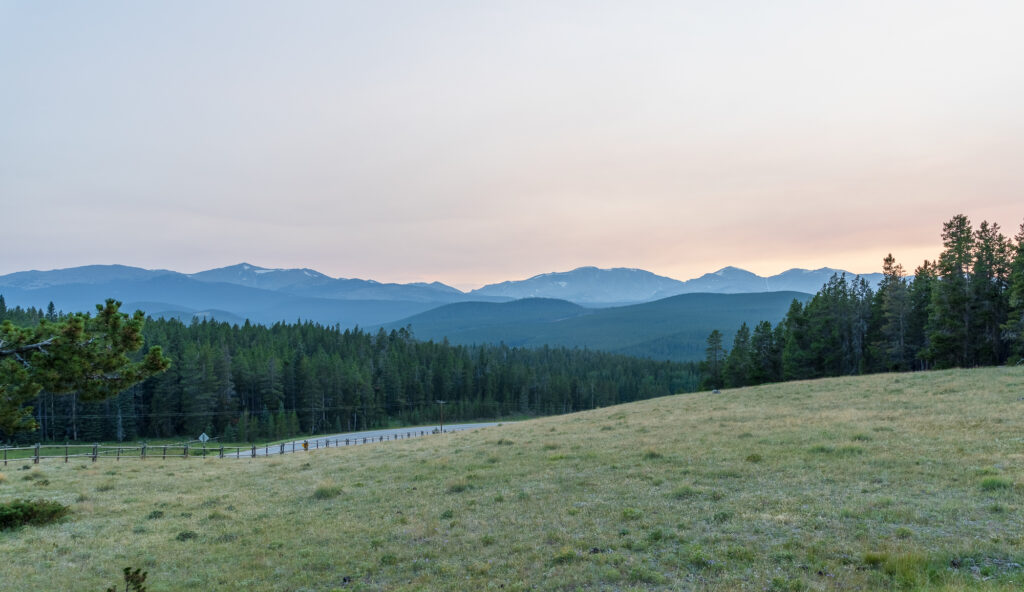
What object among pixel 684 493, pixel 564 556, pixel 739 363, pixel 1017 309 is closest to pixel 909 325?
pixel 1017 309

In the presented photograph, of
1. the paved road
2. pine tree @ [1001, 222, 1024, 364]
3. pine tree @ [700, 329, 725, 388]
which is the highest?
pine tree @ [1001, 222, 1024, 364]

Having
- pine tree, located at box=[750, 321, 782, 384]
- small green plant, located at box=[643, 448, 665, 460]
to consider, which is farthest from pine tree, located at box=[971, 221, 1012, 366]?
small green plant, located at box=[643, 448, 665, 460]

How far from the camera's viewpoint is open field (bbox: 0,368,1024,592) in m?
10.3

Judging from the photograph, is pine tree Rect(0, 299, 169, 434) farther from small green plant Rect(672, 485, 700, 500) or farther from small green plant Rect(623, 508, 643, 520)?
small green plant Rect(672, 485, 700, 500)

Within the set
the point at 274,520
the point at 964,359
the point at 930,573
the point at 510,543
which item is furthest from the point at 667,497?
the point at 964,359

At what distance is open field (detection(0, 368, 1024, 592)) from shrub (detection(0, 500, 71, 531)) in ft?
2.06

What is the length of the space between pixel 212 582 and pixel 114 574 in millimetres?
3033

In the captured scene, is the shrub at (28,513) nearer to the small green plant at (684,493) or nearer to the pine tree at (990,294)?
the small green plant at (684,493)

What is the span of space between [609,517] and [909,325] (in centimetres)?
6832

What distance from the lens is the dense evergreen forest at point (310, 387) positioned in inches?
3364

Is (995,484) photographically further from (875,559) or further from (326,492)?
(326,492)

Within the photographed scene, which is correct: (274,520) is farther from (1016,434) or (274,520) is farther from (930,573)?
(1016,434)

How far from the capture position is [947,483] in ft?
46.2

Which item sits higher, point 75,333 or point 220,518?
point 75,333
